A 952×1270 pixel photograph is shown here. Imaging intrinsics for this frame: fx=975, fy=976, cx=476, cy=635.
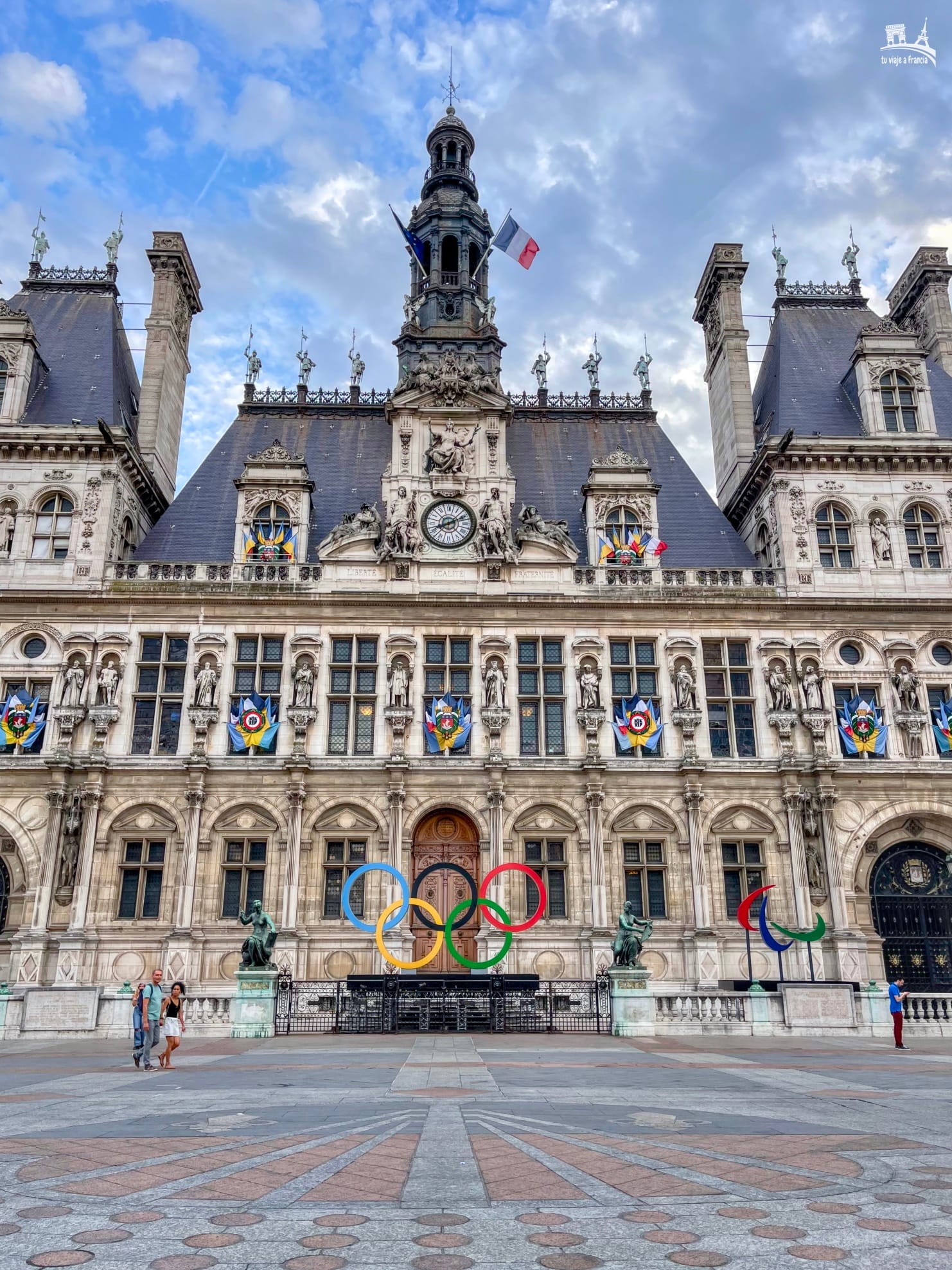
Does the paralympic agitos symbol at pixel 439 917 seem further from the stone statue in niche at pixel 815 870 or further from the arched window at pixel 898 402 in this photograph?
the arched window at pixel 898 402

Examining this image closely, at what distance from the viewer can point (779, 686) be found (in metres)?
35.5

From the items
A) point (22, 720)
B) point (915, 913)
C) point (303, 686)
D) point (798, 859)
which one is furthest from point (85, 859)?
point (915, 913)

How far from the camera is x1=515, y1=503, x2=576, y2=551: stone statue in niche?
37375 millimetres

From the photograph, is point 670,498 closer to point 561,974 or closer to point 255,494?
point 255,494

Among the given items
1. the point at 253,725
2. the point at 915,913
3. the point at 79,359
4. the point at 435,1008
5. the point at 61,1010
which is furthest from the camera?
the point at 79,359

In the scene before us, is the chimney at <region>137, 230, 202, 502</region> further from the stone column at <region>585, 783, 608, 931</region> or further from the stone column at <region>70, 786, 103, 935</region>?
the stone column at <region>585, 783, 608, 931</region>

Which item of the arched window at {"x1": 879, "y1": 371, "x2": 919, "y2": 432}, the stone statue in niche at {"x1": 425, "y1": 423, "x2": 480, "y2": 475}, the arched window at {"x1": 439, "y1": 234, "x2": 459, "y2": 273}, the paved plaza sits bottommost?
the paved plaza

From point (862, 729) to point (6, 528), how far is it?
3255 cm

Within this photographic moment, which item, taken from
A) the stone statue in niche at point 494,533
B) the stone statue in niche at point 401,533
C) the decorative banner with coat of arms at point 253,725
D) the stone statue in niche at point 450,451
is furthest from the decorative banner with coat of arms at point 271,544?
the stone statue in niche at point 494,533

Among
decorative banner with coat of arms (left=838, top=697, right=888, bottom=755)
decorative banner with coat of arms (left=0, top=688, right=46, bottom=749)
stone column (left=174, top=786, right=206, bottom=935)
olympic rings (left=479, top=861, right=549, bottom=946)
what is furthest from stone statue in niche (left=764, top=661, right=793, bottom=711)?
decorative banner with coat of arms (left=0, top=688, right=46, bottom=749)

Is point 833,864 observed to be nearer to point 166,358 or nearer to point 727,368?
point 727,368

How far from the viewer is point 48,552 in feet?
120

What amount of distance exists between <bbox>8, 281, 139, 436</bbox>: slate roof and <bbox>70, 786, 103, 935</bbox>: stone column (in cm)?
1398

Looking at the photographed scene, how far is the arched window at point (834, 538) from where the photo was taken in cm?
3788
